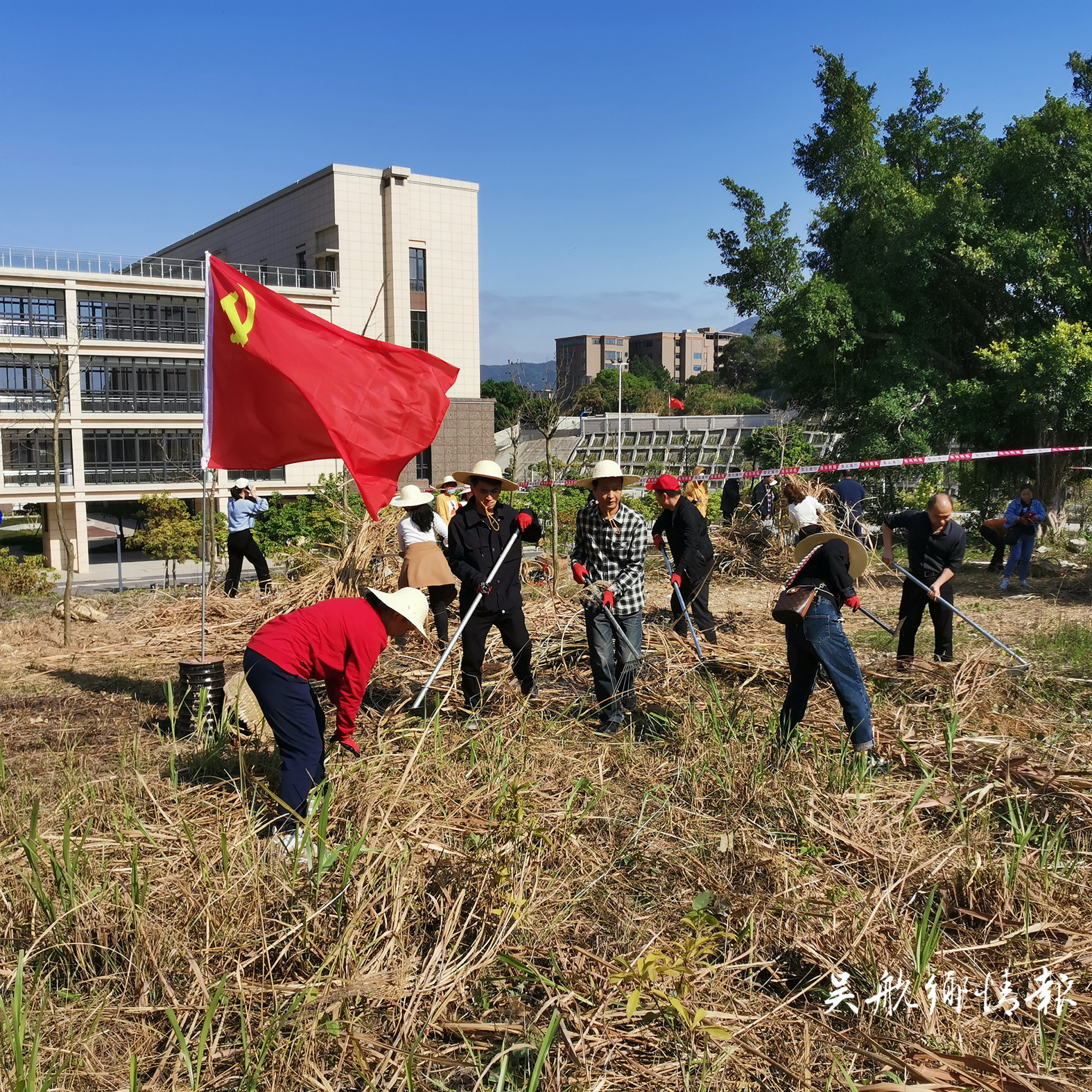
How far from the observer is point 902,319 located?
1858 centimetres

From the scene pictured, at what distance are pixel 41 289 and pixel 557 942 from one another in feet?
107

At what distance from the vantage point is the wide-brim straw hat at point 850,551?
213 inches

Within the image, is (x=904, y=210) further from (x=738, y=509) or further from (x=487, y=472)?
(x=487, y=472)

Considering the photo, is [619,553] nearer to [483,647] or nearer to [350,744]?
[483,647]

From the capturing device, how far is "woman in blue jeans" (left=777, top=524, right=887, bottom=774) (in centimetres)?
511

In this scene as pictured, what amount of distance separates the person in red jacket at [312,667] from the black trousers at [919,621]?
4386 mm

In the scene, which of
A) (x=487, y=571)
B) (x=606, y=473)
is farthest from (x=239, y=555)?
(x=606, y=473)

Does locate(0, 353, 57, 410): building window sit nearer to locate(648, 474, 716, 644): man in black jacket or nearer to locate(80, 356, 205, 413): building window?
locate(80, 356, 205, 413): building window

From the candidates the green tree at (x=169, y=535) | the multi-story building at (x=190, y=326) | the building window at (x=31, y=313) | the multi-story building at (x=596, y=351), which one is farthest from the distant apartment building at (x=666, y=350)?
the green tree at (x=169, y=535)

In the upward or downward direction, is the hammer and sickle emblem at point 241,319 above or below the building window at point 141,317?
below

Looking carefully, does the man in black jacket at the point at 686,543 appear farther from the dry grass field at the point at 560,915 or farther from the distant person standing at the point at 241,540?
the distant person standing at the point at 241,540

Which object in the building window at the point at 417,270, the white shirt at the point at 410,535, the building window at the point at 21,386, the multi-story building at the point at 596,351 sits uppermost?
the multi-story building at the point at 596,351

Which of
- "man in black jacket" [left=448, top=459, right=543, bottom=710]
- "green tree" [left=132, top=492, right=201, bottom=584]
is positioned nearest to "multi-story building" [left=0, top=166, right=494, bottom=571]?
"green tree" [left=132, top=492, right=201, bottom=584]

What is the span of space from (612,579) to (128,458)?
30.2m
